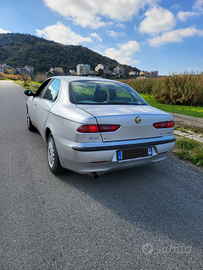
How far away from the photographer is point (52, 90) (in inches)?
146

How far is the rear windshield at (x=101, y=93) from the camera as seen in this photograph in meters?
3.05

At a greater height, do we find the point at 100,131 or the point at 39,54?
the point at 39,54

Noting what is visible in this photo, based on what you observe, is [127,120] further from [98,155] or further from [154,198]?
[154,198]

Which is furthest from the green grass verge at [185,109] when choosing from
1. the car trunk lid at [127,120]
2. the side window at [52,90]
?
the side window at [52,90]

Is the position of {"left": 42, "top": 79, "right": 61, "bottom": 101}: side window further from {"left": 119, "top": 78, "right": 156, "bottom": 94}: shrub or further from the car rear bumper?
{"left": 119, "top": 78, "right": 156, "bottom": 94}: shrub

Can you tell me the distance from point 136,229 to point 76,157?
1.06 metres

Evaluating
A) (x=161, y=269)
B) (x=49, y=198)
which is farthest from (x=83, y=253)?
(x=49, y=198)

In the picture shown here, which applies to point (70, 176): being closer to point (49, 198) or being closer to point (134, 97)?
point (49, 198)

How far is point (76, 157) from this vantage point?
2.47 metres

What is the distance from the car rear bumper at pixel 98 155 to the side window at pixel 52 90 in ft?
3.42

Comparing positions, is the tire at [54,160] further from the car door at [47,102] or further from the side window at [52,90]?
the side window at [52,90]

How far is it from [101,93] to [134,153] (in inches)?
48.1

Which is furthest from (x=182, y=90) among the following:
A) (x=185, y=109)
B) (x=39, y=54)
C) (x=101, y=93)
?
(x=39, y=54)

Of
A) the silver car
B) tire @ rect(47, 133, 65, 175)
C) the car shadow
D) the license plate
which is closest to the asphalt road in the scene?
the car shadow
